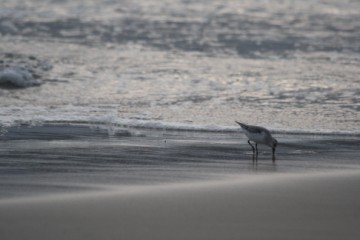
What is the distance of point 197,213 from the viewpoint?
6.22 m

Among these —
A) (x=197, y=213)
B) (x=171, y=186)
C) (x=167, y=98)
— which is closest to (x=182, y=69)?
(x=167, y=98)

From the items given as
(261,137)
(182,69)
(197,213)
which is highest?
(182,69)

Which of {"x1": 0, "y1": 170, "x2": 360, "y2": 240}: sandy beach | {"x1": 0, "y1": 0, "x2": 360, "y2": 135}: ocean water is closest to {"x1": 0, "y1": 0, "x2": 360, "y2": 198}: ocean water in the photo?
{"x1": 0, "y1": 0, "x2": 360, "y2": 135}: ocean water

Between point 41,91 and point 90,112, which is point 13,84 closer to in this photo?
point 41,91

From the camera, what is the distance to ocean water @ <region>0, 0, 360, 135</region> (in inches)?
436

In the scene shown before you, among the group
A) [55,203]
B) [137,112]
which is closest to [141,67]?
[137,112]

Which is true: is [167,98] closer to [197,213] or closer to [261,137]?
[261,137]

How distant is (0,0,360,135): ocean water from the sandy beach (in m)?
3.23

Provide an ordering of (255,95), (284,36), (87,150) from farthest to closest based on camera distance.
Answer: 1. (284,36)
2. (255,95)
3. (87,150)

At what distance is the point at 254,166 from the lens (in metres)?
8.20

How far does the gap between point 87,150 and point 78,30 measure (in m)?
14.0

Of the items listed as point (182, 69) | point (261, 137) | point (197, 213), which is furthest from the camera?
point (182, 69)

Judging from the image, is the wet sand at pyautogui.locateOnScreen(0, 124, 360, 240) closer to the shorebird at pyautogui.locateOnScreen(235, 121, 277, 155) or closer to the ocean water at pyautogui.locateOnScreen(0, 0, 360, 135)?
the shorebird at pyautogui.locateOnScreen(235, 121, 277, 155)

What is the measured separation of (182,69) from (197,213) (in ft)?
31.4
